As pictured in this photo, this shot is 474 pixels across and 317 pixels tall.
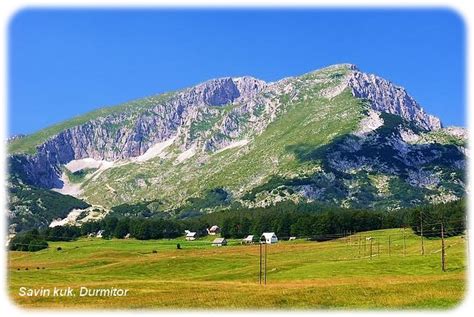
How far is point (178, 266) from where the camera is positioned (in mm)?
144250

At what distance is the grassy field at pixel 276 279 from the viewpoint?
53.6 meters

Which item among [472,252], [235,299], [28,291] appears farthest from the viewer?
[472,252]

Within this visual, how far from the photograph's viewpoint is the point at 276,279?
107 m

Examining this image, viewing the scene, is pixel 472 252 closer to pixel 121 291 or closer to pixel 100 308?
pixel 121 291

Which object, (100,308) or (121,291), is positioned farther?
(121,291)

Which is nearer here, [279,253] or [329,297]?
[329,297]

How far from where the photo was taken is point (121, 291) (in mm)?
66688

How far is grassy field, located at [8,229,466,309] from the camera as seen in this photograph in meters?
53.6

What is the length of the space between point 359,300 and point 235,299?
41.6 ft

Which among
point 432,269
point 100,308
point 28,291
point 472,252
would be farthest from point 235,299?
point 472,252

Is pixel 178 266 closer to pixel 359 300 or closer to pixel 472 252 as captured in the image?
pixel 472 252

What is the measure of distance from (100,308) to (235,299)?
14.7 metres

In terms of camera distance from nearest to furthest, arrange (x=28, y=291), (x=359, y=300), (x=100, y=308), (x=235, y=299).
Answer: (x=100, y=308)
(x=359, y=300)
(x=235, y=299)
(x=28, y=291)

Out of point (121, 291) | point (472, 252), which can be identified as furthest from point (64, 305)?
point (472, 252)
